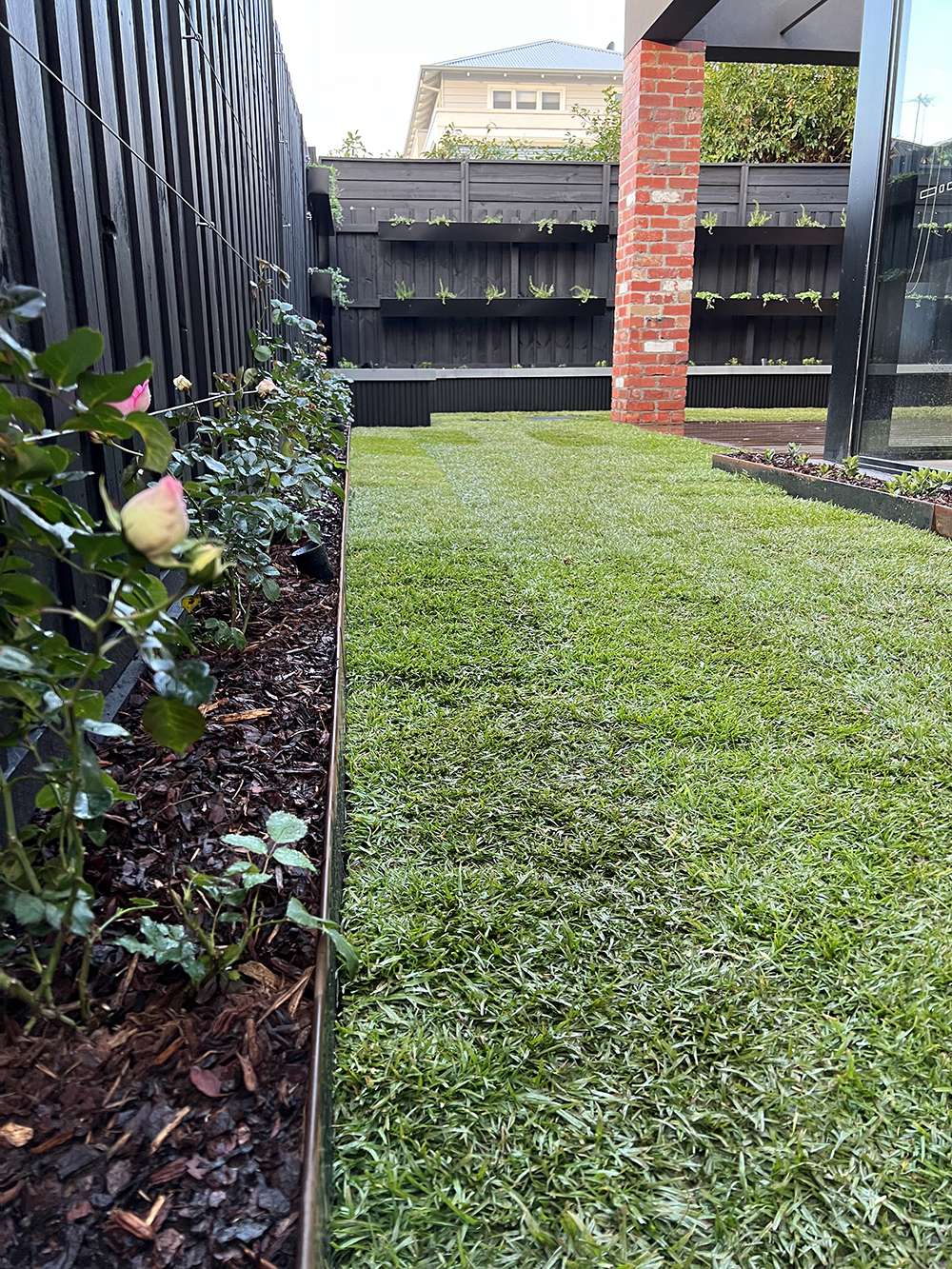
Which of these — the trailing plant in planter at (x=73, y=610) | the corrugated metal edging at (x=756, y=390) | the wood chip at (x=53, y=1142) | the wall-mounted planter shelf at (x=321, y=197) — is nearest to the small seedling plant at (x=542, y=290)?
the corrugated metal edging at (x=756, y=390)

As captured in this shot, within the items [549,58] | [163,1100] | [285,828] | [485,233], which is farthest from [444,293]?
[549,58]

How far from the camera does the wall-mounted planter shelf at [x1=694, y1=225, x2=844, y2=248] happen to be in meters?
9.59

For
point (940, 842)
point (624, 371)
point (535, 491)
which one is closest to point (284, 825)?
point (940, 842)

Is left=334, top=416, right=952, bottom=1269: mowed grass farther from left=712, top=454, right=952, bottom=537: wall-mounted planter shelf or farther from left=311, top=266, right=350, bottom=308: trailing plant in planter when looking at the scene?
left=311, top=266, right=350, bottom=308: trailing plant in planter

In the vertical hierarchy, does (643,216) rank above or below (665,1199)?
above

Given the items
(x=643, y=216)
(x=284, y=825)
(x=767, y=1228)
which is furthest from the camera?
(x=643, y=216)

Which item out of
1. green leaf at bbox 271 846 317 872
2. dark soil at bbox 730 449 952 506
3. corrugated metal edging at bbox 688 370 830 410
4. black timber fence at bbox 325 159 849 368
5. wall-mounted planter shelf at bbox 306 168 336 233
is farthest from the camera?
corrugated metal edging at bbox 688 370 830 410

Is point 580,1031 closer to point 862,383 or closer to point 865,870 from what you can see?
point 865,870

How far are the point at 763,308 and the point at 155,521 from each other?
10.7m

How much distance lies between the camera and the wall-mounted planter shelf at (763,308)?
32.5 feet

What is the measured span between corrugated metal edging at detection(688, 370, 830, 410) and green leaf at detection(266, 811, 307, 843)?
10.0 m

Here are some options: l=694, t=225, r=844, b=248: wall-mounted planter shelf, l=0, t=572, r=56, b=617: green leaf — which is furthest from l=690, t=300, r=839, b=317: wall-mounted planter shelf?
l=0, t=572, r=56, b=617: green leaf

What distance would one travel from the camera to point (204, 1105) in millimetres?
785

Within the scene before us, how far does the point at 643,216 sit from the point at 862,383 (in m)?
3.12
